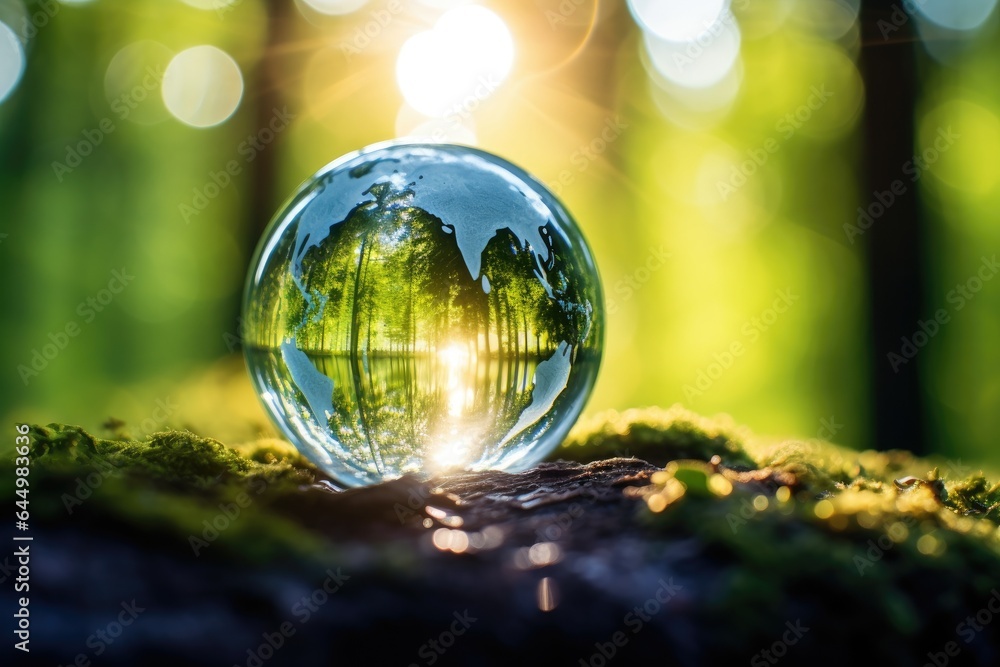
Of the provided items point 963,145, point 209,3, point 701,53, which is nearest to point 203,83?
point 209,3

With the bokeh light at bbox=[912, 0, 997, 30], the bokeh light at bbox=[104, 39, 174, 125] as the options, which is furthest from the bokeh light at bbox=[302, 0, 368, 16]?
the bokeh light at bbox=[912, 0, 997, 30]

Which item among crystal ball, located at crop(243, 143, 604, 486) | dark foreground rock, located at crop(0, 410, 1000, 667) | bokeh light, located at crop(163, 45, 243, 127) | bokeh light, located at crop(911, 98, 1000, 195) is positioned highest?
bokeh light, located at crop(163, 45, 243, 127)

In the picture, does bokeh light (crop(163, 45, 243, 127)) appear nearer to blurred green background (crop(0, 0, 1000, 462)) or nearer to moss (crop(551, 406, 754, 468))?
blurred green background (crop(0, 0, 1000, 462))

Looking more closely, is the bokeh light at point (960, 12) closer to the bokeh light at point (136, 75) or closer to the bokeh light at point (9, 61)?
the bokeh light at point (136, 75)

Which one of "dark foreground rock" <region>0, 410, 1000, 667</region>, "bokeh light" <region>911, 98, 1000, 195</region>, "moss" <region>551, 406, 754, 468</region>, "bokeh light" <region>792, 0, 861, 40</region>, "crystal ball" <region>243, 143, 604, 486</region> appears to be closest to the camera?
"dark foreground rock" <region>0, 410, 1000, 667</region>

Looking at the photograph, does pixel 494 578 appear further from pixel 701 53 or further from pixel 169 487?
pixel 701 53

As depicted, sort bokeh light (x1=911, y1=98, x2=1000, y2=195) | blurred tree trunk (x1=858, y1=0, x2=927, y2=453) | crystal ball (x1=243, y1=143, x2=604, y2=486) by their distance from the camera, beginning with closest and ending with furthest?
crystal ball (x1=243, y1=143, x2=604, y2=486) < blurred tree trunk (x1=858, y1=0, x2=927, y2=453) < bokeh light (x1=911, y1=98, x2=1000, y2=195)

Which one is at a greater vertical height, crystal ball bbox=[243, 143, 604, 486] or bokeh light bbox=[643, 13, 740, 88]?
bokeh light bbox=[643, 13, 740, 88]

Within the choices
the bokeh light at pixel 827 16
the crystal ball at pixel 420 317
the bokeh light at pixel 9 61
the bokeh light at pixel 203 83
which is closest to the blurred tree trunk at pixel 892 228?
the bokeh light at pixel 827 16
